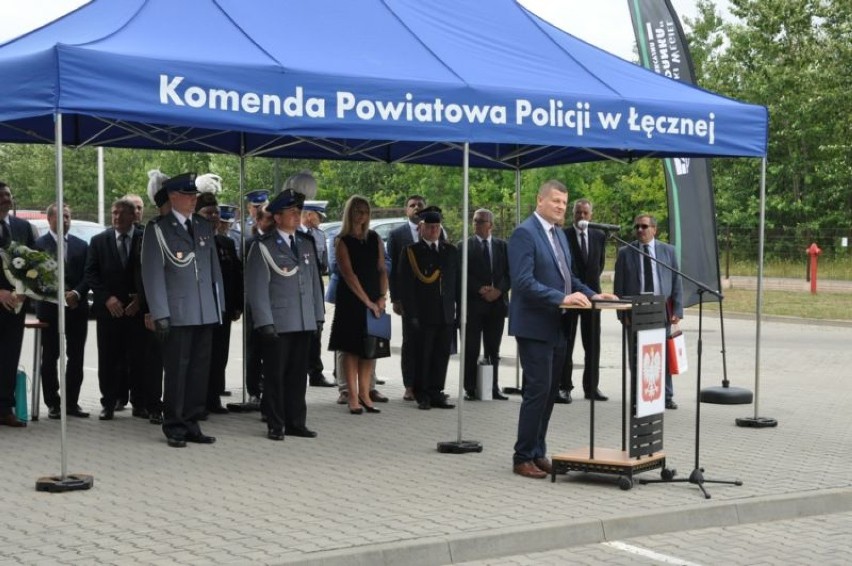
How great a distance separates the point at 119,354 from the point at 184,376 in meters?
1.75

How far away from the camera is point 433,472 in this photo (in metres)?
9.31

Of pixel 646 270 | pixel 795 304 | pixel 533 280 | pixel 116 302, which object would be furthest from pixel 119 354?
pixel 795 304

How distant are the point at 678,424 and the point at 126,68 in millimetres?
6067

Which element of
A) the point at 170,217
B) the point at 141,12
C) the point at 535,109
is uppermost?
the point at 141,12

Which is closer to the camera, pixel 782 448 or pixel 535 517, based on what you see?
pixel 535 517

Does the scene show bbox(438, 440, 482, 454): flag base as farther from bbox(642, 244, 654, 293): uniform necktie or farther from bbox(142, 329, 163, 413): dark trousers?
bbox(642, 244, 654, 293): uniform necktie

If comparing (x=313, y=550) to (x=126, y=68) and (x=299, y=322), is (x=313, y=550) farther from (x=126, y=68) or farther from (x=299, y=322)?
(x=299, y=322)

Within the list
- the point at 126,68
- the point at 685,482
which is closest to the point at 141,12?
the point at 126,68

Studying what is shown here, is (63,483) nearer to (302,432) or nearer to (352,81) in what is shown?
(302,432)

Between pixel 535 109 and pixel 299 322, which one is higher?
pixel 535 109

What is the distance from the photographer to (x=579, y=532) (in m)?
7.64

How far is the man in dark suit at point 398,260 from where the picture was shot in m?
13.2

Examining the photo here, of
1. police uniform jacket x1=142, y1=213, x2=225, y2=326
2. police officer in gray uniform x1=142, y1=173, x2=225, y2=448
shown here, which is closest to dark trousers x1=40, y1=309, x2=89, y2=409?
police officer in gray uniform x1=142, y1=173, x2=225, y2=448

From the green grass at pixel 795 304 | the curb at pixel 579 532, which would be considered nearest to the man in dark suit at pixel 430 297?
the curb at pixel 579 532
